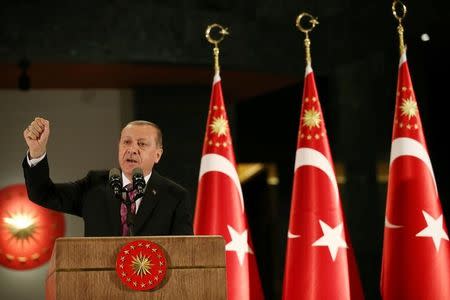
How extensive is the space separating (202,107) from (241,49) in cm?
62

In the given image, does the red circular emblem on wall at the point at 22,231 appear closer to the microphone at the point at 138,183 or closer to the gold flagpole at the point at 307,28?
the gold flagpole at the point at 307,28

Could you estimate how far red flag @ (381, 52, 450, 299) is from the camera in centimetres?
485

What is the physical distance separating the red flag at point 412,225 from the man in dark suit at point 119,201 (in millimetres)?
2111

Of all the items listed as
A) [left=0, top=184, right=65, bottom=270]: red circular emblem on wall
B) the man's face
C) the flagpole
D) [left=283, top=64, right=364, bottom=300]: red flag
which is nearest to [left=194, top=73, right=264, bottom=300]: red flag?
[left=283, top=64, right=364, bottom=300]: red flag

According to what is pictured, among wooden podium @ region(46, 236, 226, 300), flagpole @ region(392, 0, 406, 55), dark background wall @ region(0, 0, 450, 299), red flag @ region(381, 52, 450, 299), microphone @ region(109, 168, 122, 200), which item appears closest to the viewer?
wooden podium @ region(46, 236, 226, 300)

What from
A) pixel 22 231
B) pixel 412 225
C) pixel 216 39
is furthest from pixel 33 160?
pixel 22 231

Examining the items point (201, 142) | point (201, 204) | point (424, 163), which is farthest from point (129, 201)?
point (201, 142)

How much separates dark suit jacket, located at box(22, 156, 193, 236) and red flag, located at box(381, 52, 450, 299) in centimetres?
211

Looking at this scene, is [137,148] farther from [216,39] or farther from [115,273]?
[216,39]

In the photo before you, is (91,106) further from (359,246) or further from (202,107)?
(359,246)

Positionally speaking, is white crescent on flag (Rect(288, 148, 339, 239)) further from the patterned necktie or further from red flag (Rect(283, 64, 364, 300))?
the patterned necktie

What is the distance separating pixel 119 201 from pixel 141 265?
576mm

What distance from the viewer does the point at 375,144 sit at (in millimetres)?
5809

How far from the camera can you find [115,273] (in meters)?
2.63
